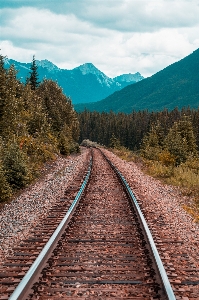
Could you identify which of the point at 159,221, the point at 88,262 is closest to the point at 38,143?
the point at 159,221

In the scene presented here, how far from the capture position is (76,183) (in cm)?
1487

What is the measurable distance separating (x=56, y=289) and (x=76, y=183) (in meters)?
10.4

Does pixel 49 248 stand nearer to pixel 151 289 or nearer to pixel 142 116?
pixel 151 289

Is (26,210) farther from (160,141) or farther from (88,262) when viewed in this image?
(160,141)

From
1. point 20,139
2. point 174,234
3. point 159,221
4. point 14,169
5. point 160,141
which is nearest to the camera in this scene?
point 174,234

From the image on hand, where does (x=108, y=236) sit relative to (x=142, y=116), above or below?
below

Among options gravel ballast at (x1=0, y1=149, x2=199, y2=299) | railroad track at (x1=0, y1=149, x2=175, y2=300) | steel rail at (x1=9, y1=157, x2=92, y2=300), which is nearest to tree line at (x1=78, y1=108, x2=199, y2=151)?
gravel ballast at (x1=0, y1=149, x2=199, y2=299)

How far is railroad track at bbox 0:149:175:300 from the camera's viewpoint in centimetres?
450

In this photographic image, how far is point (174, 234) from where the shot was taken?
755 cm

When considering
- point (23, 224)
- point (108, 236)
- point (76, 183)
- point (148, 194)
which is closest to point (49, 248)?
point (108, 236)

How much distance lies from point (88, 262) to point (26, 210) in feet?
15.9

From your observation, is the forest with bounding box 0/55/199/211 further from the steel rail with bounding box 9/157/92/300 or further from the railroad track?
the steel rail with bounding box 9/157/92/300

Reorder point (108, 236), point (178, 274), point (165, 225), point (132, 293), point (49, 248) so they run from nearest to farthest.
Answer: point (132, 293) < point (178, 274) < point (49, 248) < point (108, 236) < point (165, 225)

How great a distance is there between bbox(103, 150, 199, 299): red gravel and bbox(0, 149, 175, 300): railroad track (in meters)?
0.32
